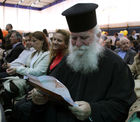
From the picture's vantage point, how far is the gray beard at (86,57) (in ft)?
5.16

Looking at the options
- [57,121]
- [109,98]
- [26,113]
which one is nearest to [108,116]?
[109,98]

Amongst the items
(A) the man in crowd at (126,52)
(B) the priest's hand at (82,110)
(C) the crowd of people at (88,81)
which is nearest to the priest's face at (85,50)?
(C) the crowd of people at (88,81)

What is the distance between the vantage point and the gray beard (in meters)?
1.57

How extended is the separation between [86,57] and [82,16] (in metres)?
0.37

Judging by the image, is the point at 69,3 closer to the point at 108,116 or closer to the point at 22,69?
the point at 22,69

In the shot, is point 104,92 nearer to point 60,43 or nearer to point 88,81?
point 88,81

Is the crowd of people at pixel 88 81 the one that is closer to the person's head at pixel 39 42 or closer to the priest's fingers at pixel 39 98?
the priest's fingers at pixel 39 98

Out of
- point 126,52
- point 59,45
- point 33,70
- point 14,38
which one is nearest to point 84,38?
point 59,45

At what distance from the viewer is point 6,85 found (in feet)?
8.90

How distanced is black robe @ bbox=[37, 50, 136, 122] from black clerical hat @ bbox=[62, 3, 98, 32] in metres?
0.31

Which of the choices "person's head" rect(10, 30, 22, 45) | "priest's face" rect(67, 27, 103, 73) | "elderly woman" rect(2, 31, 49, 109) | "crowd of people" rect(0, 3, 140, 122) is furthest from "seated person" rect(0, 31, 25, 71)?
"priest's face" rect(67, 27, 103, 73)

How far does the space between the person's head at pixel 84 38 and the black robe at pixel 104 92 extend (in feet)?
0.27

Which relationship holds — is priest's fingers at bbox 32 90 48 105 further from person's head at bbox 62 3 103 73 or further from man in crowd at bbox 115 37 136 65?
man in crowd at bbox 115 37 136 65

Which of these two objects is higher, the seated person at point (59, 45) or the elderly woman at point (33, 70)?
the seated person at point (59, 45)
